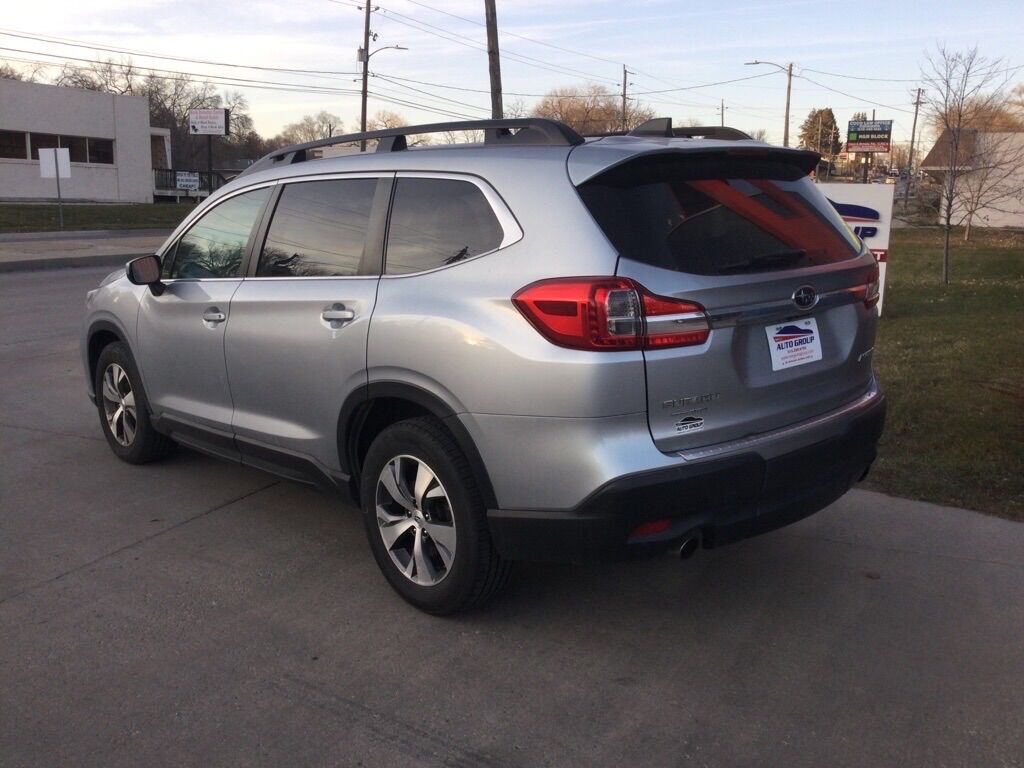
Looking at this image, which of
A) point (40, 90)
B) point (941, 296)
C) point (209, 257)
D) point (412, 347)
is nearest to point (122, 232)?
point (40, 90)

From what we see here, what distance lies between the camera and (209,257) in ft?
16.8

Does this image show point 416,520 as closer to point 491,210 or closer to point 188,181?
point 491,210

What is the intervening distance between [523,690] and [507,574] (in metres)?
0.51

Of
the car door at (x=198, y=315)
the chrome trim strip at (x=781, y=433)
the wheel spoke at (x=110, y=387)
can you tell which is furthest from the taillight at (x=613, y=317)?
the wheel spoke at (x=110, y=387)

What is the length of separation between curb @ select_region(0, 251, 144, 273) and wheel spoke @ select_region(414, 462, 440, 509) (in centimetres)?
1642

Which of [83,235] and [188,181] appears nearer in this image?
[83,235]

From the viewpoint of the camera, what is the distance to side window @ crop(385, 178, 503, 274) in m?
3.67

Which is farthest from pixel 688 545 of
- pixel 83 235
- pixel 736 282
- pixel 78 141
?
pixel 78 141

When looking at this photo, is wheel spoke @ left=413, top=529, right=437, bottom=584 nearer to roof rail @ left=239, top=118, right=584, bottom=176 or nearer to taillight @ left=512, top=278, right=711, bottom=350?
taillight @ left=512, top=278, right=711, bottom=350

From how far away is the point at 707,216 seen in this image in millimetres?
→ 3523

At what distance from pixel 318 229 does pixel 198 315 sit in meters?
0.98

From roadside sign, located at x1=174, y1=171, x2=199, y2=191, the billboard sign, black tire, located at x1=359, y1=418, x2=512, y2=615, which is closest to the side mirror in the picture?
black tire, located at x1=359, y1=418, x2=512, y2=615

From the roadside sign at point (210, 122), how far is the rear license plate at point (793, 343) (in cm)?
5985

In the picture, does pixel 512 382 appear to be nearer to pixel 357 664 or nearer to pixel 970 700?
pixel 357 664
